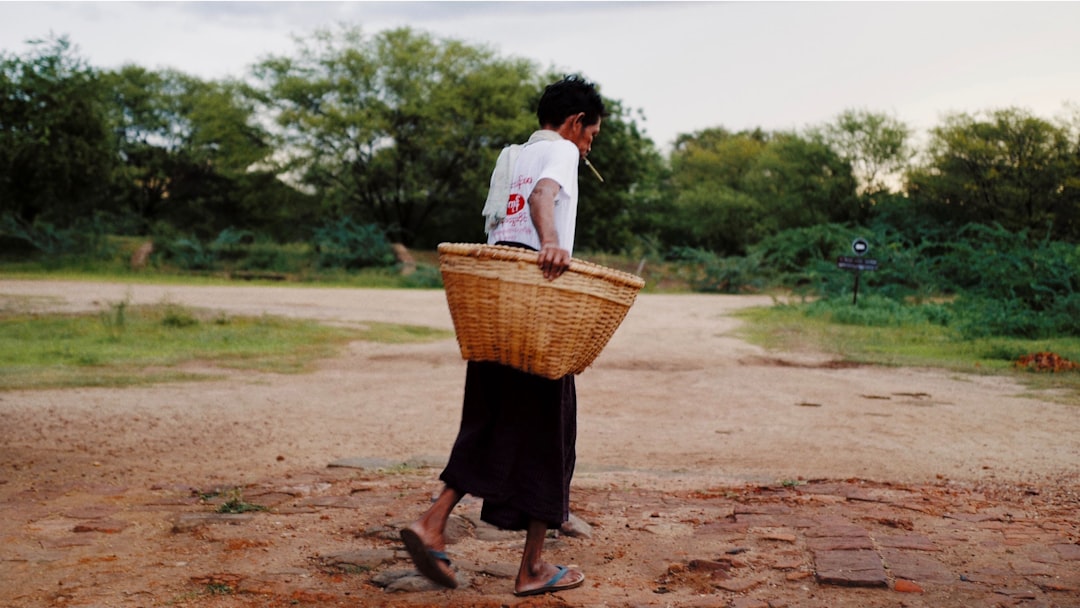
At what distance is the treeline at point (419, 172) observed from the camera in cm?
3228

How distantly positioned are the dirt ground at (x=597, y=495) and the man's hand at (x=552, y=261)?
113cm

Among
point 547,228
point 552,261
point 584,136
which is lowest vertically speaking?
point 552,261

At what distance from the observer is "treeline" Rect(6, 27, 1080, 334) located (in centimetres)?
3228

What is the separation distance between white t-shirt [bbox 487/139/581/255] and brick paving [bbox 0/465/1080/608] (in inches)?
49.5

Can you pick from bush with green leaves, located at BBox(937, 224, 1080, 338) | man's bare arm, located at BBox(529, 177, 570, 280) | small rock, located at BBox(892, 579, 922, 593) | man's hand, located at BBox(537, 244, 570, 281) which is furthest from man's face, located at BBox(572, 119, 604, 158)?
bush with green leaves, located at BBox(937, 224, 1080, 338)

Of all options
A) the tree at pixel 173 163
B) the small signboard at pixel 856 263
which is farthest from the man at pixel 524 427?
the tree at pixel 173 163

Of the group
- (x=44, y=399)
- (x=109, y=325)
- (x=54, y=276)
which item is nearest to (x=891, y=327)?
(x=109, y=325)

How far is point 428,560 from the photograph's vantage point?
353 centimetres

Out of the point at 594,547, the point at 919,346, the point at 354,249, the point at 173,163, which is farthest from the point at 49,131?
the point at 594,547

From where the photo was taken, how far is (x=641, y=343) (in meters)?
14.1

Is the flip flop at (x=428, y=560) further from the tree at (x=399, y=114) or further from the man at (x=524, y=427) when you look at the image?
the tree at (x=399, y=114)

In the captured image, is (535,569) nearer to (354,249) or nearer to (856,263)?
(856,263)

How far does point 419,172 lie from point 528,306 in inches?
1447

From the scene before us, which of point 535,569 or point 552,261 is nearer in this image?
point 552,261
